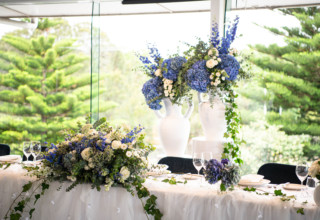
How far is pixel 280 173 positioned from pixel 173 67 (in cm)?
112

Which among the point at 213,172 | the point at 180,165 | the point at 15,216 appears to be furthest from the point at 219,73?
the point at 15,216

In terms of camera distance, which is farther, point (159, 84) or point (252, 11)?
point (252, 11)

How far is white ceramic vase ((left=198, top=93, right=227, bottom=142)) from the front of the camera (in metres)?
3.34

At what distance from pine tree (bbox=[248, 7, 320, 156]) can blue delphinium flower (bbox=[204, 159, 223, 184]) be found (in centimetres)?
258

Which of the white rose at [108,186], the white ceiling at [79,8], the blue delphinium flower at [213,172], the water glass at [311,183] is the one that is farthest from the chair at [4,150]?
the water glass at [311,183]

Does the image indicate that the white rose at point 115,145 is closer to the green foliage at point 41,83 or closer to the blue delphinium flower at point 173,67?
the blue delphinium flower at point 173,67

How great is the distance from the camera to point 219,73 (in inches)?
124

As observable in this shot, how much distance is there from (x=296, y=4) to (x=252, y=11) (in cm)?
47

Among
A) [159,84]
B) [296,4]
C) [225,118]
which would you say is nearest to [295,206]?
[225,118]

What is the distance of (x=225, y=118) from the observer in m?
3.28

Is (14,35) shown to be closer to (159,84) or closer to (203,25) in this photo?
(203,25)

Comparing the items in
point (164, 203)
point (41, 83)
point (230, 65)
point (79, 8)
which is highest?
point (79, 8)

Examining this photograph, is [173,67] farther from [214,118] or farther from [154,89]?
[214,118]

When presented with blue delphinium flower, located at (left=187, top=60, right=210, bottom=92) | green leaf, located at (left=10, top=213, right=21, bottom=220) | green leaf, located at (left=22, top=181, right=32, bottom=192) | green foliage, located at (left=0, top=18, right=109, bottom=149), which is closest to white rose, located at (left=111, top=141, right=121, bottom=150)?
green leaf, located at (left=22, top=181, right=32, bottom=192)
